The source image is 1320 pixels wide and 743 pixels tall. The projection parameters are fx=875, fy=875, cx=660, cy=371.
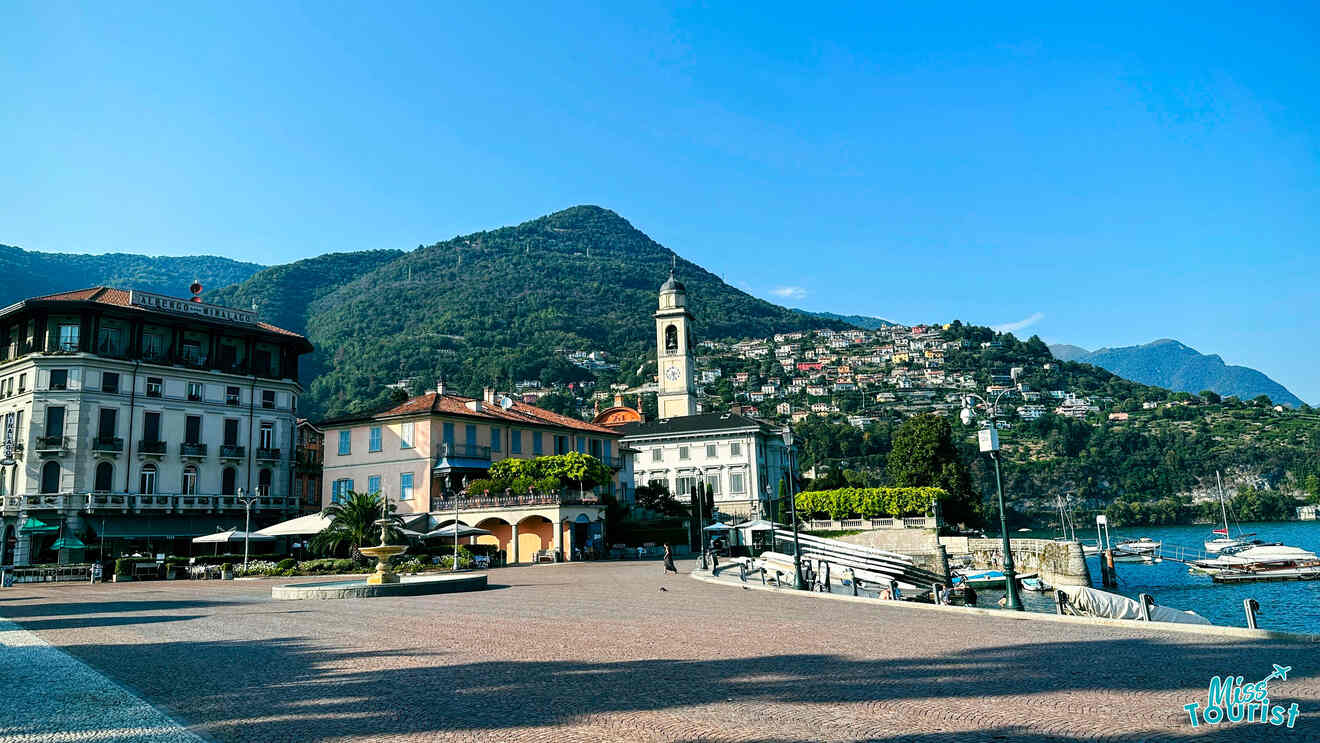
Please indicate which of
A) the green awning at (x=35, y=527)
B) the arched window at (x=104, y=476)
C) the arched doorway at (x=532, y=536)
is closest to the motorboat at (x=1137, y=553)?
the arched doorway at (x=532, y=536)

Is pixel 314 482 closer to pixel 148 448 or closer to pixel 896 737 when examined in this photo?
pixel 148 448

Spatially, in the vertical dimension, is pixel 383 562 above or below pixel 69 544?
below

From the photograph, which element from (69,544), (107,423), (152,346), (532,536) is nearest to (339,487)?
(107,423)

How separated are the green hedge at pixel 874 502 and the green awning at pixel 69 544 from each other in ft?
155

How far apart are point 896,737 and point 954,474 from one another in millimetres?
69540

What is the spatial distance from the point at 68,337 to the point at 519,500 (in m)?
27.8

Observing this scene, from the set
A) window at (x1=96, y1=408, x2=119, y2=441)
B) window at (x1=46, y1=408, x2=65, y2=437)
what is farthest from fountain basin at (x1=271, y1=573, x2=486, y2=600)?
window at (x1=46, y1=408, x2=65, y2=437)

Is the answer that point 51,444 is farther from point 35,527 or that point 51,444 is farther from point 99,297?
point 99,297

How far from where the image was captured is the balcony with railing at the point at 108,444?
48.8m

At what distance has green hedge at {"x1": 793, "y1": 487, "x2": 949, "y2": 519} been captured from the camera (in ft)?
211

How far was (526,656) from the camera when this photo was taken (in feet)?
40.4

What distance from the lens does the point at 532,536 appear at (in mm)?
48531

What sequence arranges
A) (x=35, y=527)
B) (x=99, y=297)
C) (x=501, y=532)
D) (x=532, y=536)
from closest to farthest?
(x=35, y=527) → (x=532, y=536) → (x=501, y=532) → (x=99, y=297)

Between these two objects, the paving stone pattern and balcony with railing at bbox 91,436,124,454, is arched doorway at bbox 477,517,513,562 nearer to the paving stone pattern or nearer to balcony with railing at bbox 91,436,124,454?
balcony with railing at bbox 91,436,124,454
